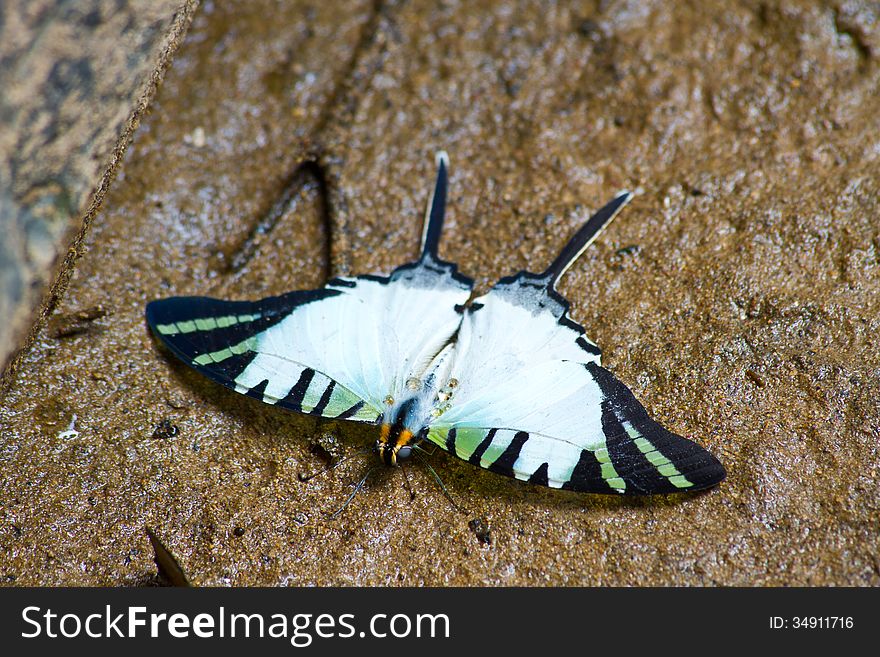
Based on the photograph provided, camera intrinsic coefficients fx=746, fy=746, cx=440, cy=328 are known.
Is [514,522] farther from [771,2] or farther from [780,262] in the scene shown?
[771,2]

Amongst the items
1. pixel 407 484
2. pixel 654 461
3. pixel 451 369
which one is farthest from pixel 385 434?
pixel 654 461

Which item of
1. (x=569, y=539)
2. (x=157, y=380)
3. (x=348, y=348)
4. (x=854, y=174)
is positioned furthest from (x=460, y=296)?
(x=854, y=174)

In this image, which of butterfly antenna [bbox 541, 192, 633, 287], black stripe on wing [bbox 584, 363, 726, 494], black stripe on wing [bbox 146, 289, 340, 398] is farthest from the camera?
butterfly antenna [bbox 541, 192, 633, 287]

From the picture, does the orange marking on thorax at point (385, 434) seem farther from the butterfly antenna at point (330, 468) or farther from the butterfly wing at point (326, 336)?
the butterfly antenna at point (330, 468)

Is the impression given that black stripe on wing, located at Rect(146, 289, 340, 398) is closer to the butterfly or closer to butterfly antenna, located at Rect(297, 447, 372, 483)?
the butterfly

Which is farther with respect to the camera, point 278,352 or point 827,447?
point 278,352

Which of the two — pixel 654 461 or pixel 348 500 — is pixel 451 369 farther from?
pixel 654 461

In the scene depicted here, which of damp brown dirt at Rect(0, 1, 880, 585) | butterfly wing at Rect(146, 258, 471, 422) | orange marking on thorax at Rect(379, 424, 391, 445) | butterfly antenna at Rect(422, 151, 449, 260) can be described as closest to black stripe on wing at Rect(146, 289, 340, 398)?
butterfly wing at Rect(146, 258, 471, 422)
